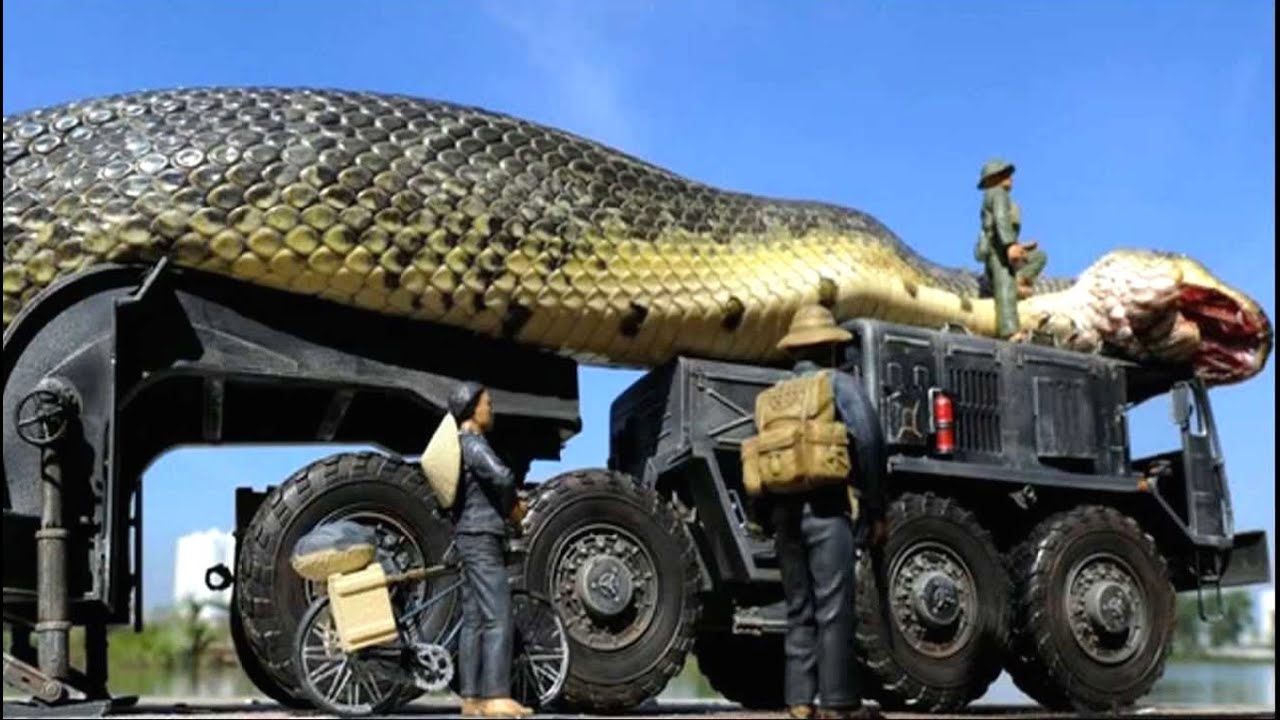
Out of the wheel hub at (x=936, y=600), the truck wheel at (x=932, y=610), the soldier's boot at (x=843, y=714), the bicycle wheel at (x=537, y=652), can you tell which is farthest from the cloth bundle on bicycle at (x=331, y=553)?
the wheel hub at (x=936, y=600)

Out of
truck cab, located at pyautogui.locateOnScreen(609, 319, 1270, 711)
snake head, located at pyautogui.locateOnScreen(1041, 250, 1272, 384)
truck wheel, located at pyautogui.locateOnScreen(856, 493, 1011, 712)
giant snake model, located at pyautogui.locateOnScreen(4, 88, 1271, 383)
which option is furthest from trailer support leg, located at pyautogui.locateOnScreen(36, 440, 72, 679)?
snake head, located at pyautogui.locateOnScreen(1041, 250, 1272, 384)

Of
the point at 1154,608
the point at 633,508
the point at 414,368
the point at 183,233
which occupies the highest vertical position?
the point at 183,233

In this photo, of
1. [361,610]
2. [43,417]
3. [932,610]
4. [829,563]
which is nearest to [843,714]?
[829,563]

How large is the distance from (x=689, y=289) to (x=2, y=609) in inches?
162

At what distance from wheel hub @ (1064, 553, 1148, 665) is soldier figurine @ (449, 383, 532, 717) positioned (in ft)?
12.2

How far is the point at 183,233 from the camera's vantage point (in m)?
8.55

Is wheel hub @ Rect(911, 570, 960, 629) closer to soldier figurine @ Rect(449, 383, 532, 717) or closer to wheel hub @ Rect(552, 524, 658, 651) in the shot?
wheel hub @ Rect(552, 524, 658, 651)

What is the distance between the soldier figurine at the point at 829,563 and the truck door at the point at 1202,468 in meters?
3.80

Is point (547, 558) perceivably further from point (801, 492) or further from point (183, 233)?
point (183, 233)

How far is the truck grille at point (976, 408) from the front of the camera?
9.88m

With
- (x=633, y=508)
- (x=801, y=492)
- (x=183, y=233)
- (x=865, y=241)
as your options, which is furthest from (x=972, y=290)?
(x=183, y=233)

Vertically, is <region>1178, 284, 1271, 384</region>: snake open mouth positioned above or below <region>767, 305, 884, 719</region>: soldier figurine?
above

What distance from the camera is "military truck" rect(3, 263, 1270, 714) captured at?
8.12 metres

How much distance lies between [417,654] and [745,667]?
369cm
